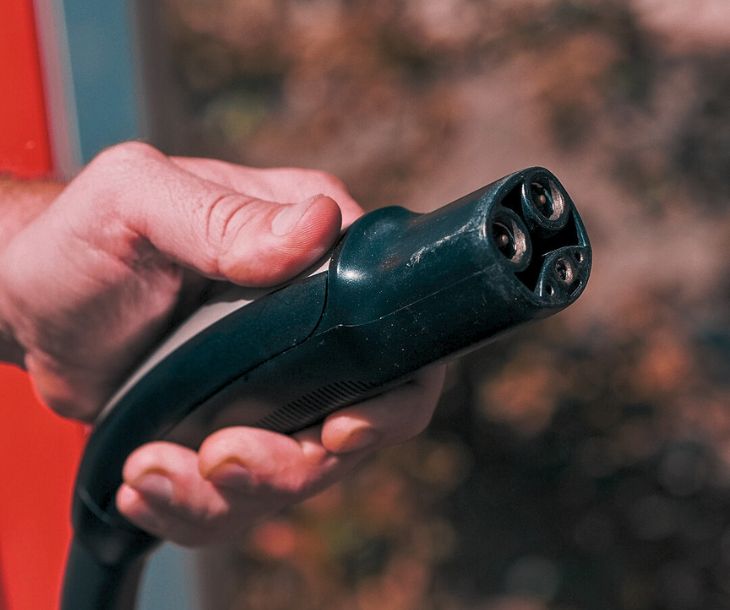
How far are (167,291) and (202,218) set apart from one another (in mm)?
156

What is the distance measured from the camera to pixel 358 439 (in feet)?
2.72

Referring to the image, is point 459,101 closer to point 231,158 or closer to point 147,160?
point 231,158

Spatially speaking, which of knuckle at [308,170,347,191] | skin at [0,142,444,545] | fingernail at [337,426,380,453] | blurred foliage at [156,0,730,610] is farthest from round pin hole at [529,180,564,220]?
blurred foliage at [156,0,730,610]

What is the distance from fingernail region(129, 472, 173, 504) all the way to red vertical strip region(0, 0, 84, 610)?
0.27 m

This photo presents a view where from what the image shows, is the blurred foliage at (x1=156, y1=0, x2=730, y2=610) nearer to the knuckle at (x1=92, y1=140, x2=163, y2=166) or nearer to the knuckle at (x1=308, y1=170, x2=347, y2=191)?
the knuckle at (x1=308, y1=170, x2=347, y2=191)

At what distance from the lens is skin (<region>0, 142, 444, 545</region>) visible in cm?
79

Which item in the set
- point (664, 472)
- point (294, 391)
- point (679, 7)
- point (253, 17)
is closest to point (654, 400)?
point (664, 472)

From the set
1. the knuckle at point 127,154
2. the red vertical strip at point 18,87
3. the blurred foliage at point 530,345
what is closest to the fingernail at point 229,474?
the knuckle at point 127,154

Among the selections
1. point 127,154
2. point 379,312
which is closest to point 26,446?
point 127,154

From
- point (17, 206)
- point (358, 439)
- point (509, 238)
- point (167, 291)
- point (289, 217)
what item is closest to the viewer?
point (509, 238)

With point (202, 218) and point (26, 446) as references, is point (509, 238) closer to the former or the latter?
point (202, 218)

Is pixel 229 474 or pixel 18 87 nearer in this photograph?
pixel 229 474

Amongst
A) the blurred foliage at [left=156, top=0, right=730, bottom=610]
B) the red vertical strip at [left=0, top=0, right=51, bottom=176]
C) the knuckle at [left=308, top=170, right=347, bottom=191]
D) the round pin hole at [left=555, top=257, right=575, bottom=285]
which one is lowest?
the blurred foliage at [left=156, top=0, right=730, bottom=610]

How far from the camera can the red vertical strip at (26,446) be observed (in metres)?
1.07
